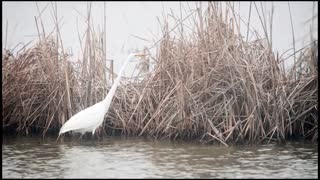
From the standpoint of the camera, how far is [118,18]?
20828mm

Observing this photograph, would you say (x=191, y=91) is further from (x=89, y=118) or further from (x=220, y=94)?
(x=89, y=118)

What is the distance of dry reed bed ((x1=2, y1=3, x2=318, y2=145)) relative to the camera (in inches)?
292

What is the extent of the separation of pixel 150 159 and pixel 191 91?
1.51m

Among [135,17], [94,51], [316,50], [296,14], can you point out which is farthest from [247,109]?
[135,17]

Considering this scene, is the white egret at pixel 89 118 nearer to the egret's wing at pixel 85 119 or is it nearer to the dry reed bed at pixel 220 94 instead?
the egret's wing at pixel 85 119

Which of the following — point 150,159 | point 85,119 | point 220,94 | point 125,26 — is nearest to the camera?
point 150,159

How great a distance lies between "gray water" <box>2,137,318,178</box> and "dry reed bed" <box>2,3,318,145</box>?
302mm

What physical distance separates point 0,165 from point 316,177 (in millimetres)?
3166

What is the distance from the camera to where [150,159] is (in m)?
6.52

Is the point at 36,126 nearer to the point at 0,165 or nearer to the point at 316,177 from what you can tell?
the point at 0,165

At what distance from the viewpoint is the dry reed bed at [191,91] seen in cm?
743

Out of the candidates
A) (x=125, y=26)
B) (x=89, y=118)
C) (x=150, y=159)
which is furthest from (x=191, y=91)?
(x=125, y=26)

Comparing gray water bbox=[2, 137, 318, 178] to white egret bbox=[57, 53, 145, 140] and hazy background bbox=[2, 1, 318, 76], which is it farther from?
hazy background bbox=[2, 1, 318, 76]

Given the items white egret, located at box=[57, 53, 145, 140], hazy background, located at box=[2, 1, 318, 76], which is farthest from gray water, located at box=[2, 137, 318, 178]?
hazy background, located at box=[2, 1, 318, 76]
